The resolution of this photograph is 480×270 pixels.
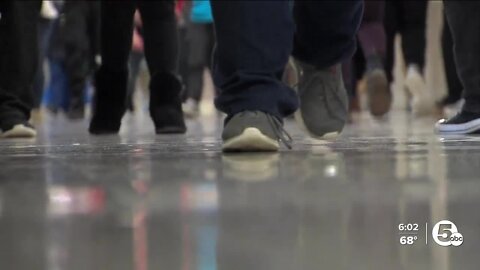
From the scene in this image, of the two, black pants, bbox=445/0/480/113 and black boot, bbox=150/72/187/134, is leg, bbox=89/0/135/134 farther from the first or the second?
black pants, bbox=445/0/480/113

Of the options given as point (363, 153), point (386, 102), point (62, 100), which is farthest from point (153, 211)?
point (62, 100)

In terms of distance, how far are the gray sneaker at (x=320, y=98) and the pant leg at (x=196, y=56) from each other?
3.03 m

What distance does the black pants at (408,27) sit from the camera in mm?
3299

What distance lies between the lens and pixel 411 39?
134 inches

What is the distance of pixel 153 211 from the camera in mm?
718

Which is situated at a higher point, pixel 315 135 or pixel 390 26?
pixel 390 26

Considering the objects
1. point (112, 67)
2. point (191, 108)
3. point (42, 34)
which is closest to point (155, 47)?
point (112, 67)

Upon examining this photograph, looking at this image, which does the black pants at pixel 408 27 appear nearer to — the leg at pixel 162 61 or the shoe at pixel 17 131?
the leg at pixel 162 61

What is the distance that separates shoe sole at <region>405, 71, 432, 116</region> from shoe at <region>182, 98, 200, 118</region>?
1296mm

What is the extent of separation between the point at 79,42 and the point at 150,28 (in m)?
2.40

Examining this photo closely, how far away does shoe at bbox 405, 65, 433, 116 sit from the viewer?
347cm

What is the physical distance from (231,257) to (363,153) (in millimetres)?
646

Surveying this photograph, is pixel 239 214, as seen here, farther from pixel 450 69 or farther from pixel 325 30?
pixel 450 69

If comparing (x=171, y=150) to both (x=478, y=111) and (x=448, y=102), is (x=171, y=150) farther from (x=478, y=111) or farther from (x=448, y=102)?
(x=448, y=102)
